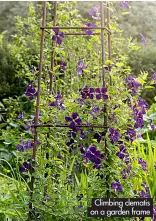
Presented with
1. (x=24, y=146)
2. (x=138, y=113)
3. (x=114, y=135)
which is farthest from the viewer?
(x=24, y=146)

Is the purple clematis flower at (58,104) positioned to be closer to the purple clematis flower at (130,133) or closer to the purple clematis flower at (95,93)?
the purple clematis flower at (95,93)

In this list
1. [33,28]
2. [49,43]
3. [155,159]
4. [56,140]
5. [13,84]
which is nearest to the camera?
[56,140]

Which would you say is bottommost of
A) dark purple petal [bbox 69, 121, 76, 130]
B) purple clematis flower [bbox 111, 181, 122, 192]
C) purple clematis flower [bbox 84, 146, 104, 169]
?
purple clematis flower [bbox 111, 181, 122, 192]

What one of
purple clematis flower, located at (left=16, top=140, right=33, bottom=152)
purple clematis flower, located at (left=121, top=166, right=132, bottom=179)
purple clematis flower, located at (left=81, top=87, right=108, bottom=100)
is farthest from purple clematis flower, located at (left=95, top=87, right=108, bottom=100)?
purple clematis flower, located at (left=16, top=140, right=33, bottom=152)

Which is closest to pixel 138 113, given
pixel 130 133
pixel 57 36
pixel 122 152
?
pixel 130 133

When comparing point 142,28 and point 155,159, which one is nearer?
point 155,159

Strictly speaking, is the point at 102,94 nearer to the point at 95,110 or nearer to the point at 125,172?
the point at 95,110

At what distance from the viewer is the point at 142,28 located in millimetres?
9297

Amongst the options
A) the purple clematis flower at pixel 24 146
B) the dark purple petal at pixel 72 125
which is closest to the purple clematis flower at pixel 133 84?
the dark purple petal at pixel 72 125

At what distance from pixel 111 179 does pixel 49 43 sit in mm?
892

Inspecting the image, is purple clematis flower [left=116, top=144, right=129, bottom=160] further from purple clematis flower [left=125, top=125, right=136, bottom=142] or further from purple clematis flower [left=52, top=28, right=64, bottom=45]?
purple clematis flower [left=52, top=28, right=64, bottom=45]

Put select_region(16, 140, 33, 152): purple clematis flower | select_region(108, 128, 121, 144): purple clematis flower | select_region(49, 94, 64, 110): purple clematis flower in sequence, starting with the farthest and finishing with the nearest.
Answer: select_region(16, 140, 33, 152): purple clematis flower, select_region(49, 94, 64, 110): purple clematis flower, select_region(108, 128, 121, 144): purple clematis flower

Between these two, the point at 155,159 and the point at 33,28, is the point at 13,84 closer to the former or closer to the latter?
the point at 33,28

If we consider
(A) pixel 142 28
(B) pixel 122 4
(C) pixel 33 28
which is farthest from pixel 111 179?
(A) pixel 142 28
